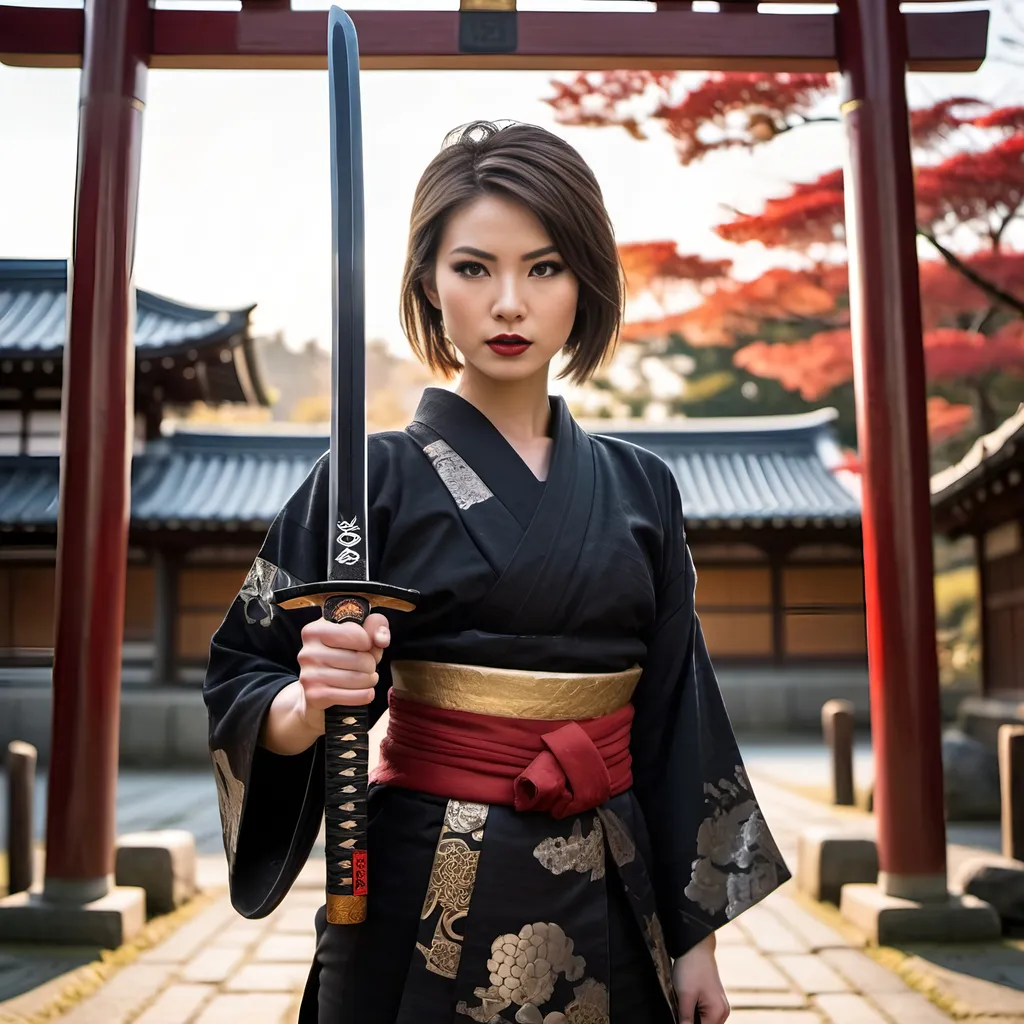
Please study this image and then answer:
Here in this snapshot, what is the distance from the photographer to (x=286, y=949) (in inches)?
185

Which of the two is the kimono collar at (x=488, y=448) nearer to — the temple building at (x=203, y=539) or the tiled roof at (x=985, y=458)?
the tiled roof at (x=985, y=458)

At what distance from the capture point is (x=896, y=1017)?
372cm

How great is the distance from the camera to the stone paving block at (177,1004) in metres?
3.78

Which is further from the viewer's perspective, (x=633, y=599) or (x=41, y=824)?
(x=41, y=824)

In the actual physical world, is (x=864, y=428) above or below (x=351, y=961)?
above

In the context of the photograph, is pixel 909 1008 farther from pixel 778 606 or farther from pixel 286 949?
pixel 778 606

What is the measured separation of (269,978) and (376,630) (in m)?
3.41

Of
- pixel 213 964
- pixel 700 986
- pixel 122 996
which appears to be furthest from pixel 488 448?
pixel 213 964

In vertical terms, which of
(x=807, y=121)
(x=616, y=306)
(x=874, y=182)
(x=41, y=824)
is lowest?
(x=41, y=824)

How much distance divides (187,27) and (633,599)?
13.3 feet

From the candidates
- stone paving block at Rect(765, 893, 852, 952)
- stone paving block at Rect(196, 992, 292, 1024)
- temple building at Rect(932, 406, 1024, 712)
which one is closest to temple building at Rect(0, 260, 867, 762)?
temple building at Rect(932, 406, 1024, 712)

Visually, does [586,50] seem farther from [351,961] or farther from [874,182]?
[351,961]

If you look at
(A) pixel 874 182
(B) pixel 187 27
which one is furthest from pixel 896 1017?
(B) pixel 187 27

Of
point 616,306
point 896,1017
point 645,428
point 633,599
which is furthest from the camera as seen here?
point 645,428
